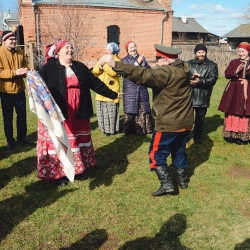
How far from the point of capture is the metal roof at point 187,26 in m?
37.1

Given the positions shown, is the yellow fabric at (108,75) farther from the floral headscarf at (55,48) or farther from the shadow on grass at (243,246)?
the shadow on grass at (243,246)

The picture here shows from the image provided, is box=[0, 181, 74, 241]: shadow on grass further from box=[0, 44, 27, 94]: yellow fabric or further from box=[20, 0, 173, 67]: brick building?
box=[20, 0, 173, 67]: brick building

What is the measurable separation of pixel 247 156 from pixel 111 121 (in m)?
2.79

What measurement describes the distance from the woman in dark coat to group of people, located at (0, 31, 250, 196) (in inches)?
8.0

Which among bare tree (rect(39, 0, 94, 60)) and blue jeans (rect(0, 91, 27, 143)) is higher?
Answer: bare tree (rect(39, 0, 94, 60))

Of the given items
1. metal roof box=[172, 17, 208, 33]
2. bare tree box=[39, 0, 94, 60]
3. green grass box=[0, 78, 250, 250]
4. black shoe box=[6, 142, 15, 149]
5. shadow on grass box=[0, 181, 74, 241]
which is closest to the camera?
green grass box=[0, 78, 250, 250]

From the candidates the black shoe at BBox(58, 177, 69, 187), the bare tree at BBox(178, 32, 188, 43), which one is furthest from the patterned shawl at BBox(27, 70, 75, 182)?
the bare tree at BBox(178, 32, 188, 43)

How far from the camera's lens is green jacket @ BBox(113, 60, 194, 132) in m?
3.08

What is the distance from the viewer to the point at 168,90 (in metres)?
3.35

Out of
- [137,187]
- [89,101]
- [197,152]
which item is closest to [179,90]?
[89,101]

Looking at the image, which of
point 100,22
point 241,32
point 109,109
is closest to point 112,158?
point 109,109

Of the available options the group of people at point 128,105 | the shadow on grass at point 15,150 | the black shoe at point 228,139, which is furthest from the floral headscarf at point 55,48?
the black shoe at point 228,139

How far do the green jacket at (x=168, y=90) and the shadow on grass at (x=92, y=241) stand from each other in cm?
139

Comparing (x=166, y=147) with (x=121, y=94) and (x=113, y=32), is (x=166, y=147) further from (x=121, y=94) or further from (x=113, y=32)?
(x=113, y=32)
